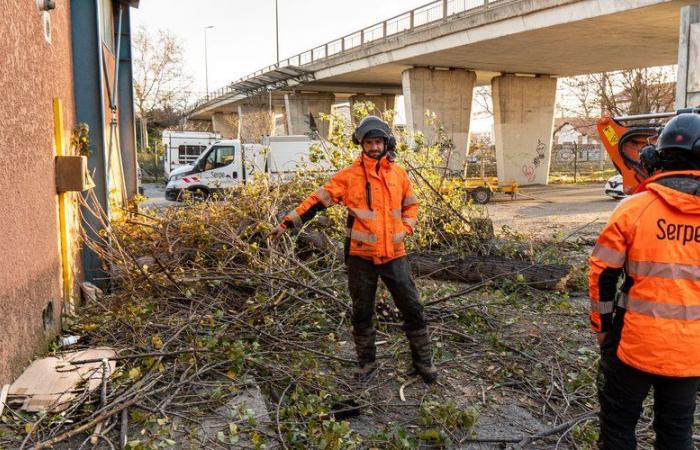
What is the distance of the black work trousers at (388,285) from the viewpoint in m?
4.32

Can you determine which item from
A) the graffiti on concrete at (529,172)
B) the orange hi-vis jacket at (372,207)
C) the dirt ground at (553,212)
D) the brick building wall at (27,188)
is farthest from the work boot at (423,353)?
the graffiti on concrete at (529,172)

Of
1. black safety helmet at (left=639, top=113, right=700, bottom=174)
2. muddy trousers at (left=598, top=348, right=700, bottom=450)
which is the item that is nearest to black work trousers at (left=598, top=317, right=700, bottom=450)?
muddy trousers at (left=598, top=348, right=700, bottom=450)

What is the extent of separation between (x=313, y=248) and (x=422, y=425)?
3.62 meters

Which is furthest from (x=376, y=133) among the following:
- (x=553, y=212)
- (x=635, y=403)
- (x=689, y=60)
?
(x=553, y=212)

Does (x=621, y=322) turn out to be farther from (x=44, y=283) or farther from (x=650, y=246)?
(x=44, y=283)

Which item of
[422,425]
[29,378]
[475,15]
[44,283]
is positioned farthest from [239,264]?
[475,15]

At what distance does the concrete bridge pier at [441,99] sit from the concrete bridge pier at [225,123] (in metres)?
32.6

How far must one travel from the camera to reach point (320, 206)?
173 inches

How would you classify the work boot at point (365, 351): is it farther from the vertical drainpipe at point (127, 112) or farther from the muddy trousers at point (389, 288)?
the vertical drainpipe at point (127, 112)

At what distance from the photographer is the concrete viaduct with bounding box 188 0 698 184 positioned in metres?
17.5

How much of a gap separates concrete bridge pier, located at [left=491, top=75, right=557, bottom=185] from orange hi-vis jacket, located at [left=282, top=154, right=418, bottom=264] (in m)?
24.3

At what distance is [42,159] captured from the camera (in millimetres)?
4891

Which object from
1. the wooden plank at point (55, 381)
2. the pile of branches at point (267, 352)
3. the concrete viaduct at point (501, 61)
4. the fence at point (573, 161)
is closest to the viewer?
the pile of branches at point (267, 352)

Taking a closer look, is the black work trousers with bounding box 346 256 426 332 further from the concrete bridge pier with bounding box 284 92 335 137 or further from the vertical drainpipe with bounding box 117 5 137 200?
the concrete bridge pier with bounding box 284 92 335 137
